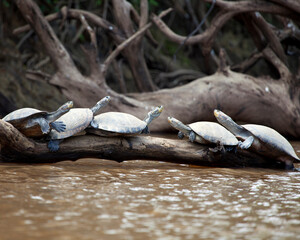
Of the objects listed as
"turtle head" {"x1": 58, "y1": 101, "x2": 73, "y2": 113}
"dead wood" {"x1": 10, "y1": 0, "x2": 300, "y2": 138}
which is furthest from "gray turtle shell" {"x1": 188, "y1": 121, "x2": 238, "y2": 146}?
"dead wood" {"x1": 10, "y1": 0, "x2": 300, "y2": 138}

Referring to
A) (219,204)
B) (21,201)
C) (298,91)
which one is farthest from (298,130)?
(21,201)

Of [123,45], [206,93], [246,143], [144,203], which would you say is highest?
[123,45]

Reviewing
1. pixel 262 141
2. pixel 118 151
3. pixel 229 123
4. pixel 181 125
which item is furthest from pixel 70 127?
pixel 262 141

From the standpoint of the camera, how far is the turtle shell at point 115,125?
3.89m

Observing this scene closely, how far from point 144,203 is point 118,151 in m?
1.35

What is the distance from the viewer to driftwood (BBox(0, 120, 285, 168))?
3854mm

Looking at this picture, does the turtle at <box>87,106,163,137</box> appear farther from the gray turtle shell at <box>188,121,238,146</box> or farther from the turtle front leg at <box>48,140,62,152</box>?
the gray turtle shell at <box>188,121,238,146</box>

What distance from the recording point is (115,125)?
391cm

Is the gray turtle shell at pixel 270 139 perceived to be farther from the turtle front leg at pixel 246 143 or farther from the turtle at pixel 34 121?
the turtle at pixel 34 121

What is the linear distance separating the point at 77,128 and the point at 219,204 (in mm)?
1626

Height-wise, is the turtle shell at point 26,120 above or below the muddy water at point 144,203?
above

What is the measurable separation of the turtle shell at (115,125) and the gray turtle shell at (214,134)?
0.53 metres

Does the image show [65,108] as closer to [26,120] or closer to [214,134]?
[26,120]

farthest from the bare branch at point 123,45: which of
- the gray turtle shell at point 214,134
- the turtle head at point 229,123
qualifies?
the gray turtle shell at point 214,134
